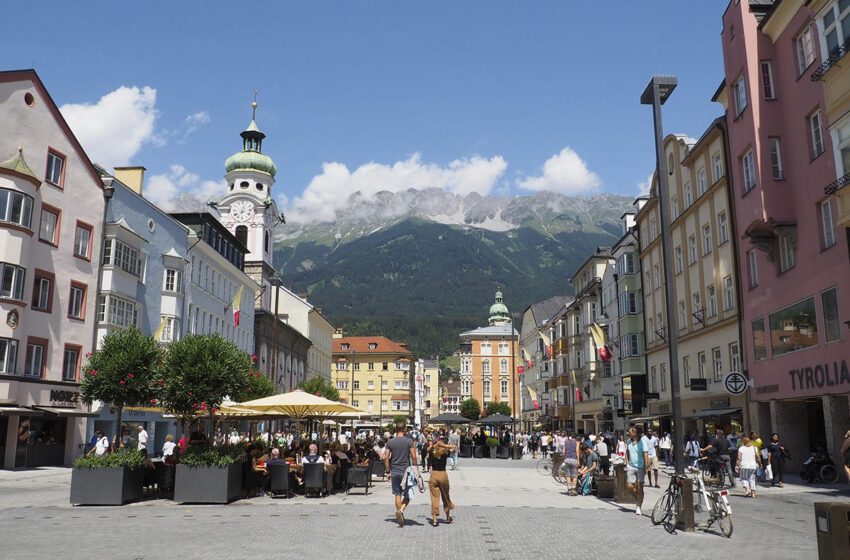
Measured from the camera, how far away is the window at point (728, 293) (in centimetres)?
3328

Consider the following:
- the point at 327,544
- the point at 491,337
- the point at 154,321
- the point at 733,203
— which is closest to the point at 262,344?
A: the point at 154,321

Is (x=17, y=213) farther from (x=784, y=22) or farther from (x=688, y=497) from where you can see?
(x=784, y=22)

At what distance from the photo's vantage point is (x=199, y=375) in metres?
20.2

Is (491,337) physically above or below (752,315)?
above

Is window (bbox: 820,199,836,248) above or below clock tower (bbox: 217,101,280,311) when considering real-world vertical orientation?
below

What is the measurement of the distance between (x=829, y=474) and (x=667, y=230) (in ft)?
48.1

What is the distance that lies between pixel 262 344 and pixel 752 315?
147 feet

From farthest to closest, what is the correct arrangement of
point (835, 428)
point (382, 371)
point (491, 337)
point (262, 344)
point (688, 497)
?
1. point (491, 337)
2. point (382, 371)
3. point (262, 344)
4. point (835, 428)
5. point (688, 497)

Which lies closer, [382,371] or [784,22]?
[784,22]

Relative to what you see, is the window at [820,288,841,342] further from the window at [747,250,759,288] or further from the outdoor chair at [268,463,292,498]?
the outdoor chair at [268,463,292,498]

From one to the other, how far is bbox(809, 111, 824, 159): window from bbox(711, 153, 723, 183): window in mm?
8997

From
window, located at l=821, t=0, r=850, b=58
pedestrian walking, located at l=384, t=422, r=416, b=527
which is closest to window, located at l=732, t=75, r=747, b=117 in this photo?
window, located at l=821, t=0, r=850, b=58

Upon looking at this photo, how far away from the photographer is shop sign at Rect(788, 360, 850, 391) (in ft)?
75.3

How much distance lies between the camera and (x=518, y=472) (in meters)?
33.2
